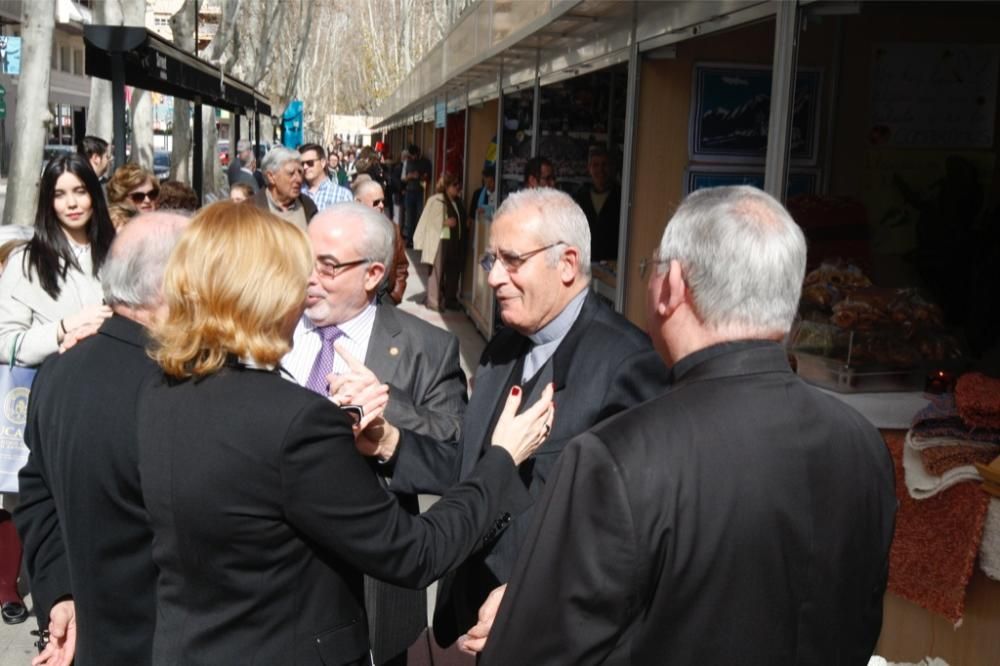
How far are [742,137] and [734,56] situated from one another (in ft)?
1.45

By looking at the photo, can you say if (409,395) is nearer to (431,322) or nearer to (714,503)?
(714,503)

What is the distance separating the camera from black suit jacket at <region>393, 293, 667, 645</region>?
102 inches

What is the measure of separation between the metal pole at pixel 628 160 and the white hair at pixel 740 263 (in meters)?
4.27

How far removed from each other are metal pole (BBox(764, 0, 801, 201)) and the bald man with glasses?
51.6 inches

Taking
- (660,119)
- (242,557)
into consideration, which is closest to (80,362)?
(242,557)

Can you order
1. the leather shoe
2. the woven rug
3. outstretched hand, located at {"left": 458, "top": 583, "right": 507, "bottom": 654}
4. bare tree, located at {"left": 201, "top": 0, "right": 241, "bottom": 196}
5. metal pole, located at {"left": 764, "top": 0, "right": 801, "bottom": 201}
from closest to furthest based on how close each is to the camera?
outstretched hand, located at {"left": 458, "top": 583, "right": 507, "bottom": 654} < the woven rug < metal pole, located at {"left": 764, "top": 0, "right": 801, "bottom": 201} < the leather shoe < bare tree, located at {"left": 201, "top": 0, "right": 241, "bottom": 196}

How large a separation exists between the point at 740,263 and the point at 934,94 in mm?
3729

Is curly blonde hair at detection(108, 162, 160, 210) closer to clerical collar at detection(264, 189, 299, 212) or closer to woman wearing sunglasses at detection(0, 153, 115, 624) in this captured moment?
clerical collar at detection(264, 189, 299, 212)

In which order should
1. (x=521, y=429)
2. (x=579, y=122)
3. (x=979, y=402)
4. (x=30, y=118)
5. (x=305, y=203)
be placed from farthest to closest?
(x=30, y=118) → (x=579, y=122) → (x=305, y=203) → (x=979, y=402) → (x=521, y=429)

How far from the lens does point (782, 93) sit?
386 centimetres

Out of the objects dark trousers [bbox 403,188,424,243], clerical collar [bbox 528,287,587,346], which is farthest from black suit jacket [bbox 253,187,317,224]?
dark trousers [bbox 403,188,424,243]

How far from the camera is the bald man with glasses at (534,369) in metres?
2.60

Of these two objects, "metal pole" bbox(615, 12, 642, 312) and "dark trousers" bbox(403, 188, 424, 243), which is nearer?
"metal pole" bbox(615, 12, 642, 312)

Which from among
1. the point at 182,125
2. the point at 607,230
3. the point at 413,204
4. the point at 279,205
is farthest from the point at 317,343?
the point at 182,125
